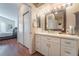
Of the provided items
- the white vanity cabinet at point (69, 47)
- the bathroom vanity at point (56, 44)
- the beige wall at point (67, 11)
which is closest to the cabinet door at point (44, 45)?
the bathroom vanity at point (56, 44)

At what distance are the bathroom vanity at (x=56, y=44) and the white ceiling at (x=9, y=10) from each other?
0.50m

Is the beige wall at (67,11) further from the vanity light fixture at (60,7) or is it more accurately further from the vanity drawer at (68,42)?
the vanity drawer at (68,42)

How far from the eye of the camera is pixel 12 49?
164 cm

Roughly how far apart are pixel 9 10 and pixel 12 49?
2.11 feet

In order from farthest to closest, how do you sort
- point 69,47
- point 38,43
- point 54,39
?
point 38,43 < point 54,39 < point 69,47

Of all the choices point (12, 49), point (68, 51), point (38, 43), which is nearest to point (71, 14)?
point (68, 51)

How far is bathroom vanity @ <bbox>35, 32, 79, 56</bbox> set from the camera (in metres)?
1.46

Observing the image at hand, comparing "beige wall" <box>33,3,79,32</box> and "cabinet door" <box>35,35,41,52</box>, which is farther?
"cabinet door" <box>35,35,41,52</box>

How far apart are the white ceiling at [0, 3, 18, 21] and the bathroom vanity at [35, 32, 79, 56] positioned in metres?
0.50

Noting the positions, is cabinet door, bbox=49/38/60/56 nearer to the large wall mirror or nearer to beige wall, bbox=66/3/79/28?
the large wall mirror

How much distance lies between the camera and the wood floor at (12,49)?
1623mm

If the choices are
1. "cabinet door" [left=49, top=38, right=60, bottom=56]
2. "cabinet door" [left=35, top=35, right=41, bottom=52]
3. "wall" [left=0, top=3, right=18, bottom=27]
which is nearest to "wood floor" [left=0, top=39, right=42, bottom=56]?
"cabinet door" [left=35, top=35, right=41, bottom=52]

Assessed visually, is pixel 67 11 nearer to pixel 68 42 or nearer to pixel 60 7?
pixel 60 7

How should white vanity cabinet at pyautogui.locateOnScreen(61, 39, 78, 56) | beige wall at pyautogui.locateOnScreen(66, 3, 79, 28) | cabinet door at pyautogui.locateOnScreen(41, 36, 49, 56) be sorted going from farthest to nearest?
1. cabinet door at pyautogui.locateOnScreen(41, 36, 49, 56)
2. beige wall at pyautogui.locateOnScreen(66, 3, 79, 28)
3. white vanity cabinet at pyautogui.locateOnScreen(61, 39, 78, 56)
